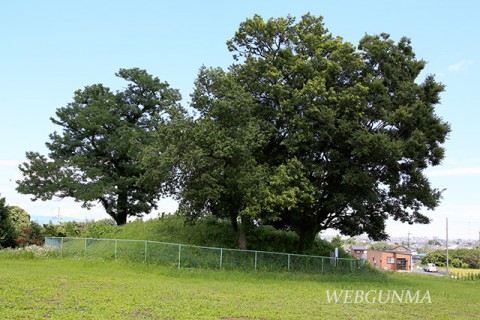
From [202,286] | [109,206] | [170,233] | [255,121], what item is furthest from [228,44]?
[109,206]

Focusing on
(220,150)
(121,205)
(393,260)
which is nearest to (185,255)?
(220,150)

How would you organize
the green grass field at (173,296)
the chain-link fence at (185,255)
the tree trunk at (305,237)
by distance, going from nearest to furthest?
the green grass field at (173,296), the chain-link fence at (185,255), the tree trunk at (305,237)

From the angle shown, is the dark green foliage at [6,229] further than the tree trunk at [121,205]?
No

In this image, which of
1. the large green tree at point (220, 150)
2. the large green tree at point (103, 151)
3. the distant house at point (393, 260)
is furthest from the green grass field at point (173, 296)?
the distant house at point (393, 260)

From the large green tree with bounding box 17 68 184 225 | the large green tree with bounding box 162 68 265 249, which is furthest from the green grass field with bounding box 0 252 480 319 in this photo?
the large green tree with bounding box 17 68 184 225

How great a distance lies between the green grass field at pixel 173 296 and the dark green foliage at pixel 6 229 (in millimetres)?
6828

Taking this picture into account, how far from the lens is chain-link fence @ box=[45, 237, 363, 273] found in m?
A: 21.8

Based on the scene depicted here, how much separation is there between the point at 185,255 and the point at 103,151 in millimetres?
19823

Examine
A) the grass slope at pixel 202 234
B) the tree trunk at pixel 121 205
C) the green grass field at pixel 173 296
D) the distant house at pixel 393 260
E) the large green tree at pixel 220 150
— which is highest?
the large green tree at pixel 220 150

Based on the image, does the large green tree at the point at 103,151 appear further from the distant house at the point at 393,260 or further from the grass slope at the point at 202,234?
the distant house at the point at 393,260

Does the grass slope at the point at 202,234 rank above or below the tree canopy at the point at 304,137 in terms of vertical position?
below

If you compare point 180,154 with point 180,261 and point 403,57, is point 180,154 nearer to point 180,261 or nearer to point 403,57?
point 180,261

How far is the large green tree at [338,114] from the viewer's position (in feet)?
76.6

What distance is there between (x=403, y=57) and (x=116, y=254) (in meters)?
19.1
